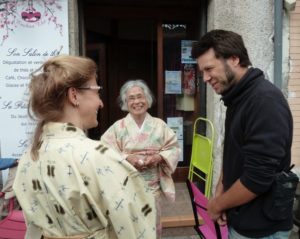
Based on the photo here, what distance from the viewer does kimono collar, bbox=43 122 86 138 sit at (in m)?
1.42

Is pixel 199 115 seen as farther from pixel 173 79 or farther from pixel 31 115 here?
pixel 31 115

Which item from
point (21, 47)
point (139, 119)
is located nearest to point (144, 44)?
point (21, 47)

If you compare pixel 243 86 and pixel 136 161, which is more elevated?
pixel 243 86

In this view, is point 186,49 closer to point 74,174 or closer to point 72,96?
point 72,96

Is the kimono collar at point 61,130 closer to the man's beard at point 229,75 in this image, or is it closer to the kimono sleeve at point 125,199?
the kimono sleeve at point 125,199

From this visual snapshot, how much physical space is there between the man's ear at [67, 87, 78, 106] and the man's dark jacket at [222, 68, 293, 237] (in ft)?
2.61

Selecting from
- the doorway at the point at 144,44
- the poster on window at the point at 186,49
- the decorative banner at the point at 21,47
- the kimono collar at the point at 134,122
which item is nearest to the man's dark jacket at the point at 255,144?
the kimono collar at the point at 134,122

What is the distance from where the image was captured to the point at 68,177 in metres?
1.36

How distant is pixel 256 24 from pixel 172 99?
1.43 meters

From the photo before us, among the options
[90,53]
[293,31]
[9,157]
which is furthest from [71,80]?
[90,53]

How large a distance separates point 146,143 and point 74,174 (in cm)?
188

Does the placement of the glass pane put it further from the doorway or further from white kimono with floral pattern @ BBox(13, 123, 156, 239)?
white kimono with floral pattern @ BBox(13, 123, 156, 239)

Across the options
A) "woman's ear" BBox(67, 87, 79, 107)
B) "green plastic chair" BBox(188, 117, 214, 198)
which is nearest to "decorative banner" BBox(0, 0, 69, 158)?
"green plastic chair" BBox(188, 117, 214, 198)

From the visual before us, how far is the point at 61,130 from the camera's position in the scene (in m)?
1.43
